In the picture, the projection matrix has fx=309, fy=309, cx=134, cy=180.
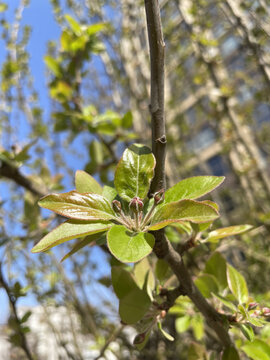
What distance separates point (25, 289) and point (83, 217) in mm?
601

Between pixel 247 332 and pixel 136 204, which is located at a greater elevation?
pixel 136 204

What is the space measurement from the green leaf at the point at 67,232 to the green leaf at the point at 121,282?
0.41ft

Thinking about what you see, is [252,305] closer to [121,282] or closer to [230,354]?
[230,354]

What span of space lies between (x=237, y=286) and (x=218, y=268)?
0.16 ft

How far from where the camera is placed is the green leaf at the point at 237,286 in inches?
22.3

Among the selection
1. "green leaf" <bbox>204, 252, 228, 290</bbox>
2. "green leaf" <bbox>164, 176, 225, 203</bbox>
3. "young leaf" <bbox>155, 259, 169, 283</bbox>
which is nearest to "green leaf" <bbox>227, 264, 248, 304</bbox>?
"green leaf" <bbox>204, 252, 228, 290</bbox>

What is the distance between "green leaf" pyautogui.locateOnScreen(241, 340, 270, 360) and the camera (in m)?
0.54

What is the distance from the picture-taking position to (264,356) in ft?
1.76

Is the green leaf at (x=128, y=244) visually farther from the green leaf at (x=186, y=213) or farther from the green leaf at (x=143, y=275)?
the green leaf at (x=143, y=275)

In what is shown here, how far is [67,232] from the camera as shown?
0.39 m

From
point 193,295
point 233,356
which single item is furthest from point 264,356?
point 193,295

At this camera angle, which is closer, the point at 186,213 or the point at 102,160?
the point at 186,213

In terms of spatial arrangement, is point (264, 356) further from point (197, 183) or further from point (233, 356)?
point (197, 183)

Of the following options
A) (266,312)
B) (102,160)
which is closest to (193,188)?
(266,312)
